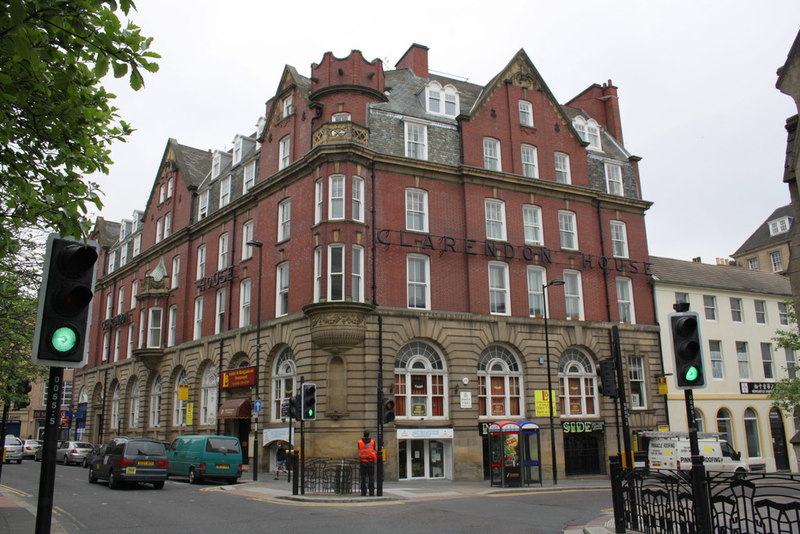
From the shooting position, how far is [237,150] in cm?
4350

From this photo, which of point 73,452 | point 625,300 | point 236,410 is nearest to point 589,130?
point 625,300

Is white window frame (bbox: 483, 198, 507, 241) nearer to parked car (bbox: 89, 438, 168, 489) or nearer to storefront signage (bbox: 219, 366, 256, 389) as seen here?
storefront signage (bbox: 219, 366, 256, 389)

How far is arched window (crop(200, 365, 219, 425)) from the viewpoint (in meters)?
39.4

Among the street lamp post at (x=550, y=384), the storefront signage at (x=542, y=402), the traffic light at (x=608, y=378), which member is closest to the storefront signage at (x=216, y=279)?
the street lamp post at (x=550, y=384)

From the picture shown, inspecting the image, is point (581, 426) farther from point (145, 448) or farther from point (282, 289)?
point (145, 448)

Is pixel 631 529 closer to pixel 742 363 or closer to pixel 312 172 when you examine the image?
pixel 312 172

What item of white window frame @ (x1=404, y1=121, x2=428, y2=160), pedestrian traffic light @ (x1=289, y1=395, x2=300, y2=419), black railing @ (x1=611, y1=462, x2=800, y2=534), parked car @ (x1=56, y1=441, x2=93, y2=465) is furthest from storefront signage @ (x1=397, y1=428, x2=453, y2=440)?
parked car @ (x1=56, y1=441, x2=93, y2=465)

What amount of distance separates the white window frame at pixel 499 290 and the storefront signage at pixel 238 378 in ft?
41.7

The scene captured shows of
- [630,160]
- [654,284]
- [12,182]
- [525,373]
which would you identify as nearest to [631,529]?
[12,182]

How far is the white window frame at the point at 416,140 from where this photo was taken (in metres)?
34.6

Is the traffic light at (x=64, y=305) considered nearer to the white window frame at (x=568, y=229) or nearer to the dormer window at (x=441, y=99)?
the dormer window at (x=441, y=99)

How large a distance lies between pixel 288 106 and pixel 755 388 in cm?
3331

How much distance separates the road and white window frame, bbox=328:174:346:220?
13.3 m

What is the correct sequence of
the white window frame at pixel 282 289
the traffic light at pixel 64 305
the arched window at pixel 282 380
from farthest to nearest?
the white window frame at pixel 282 289
the arched window at pixel 282 380
the traffic light at pixel 64 305
